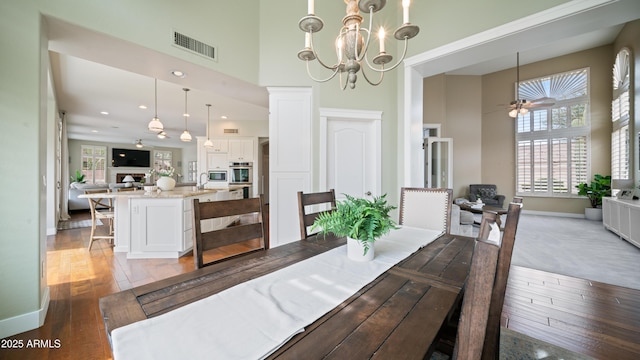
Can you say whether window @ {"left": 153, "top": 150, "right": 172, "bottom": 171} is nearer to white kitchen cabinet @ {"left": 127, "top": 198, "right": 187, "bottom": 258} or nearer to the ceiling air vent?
white kitchen cabinet @ {"left": 127, "top": 198, "right": 187, "bottom": 258}

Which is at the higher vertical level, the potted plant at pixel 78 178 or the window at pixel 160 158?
the window at pixel 160 158

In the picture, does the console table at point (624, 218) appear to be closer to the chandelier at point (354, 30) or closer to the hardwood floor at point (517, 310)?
the hardwood floor at point (517, 310)

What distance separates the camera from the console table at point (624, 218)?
3689mm

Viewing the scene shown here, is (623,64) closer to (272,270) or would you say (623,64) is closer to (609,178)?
(609,178)

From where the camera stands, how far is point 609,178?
595cm

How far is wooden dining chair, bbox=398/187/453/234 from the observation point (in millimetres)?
1944

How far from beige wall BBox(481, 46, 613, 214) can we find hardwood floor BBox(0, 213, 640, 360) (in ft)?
18.9

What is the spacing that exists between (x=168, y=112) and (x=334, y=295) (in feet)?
25.6

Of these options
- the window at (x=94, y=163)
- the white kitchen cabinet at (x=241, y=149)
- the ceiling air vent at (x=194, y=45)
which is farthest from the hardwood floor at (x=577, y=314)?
the window at (x=94, y=163)

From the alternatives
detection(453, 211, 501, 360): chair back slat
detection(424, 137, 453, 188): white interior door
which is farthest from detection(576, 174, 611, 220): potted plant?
detection(453, 211, 501, 360): chair back slat

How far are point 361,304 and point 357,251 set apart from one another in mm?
403

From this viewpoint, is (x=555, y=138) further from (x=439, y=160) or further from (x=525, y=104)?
(x=439, y=160)

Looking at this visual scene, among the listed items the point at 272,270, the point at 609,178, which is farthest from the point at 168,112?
the point at 609,178

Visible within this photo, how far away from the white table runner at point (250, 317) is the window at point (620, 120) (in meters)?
7.32
